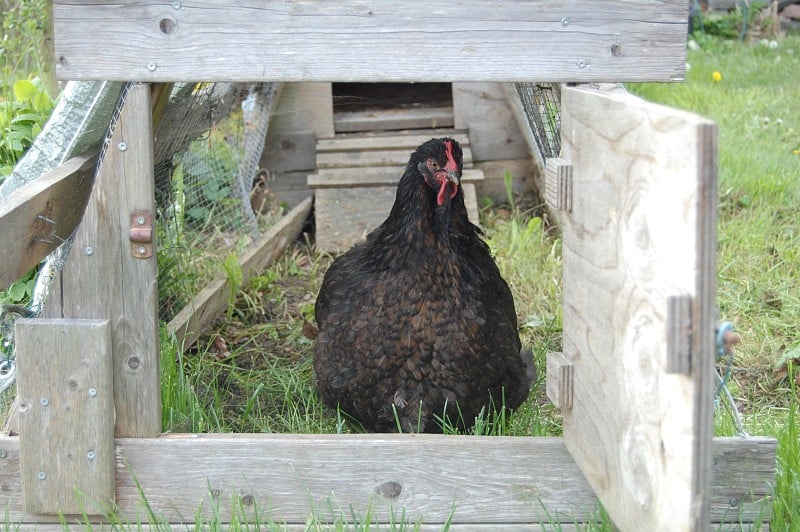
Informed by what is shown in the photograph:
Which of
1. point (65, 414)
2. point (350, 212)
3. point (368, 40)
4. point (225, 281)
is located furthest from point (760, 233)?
point (65, 414)

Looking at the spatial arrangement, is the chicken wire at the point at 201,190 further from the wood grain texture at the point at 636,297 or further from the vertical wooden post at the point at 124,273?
the wood grain texture at the point at 636,297

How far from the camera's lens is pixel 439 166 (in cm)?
307

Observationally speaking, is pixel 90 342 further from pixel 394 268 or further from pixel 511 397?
pixel 511 397

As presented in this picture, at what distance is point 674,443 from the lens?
1610 millimetres

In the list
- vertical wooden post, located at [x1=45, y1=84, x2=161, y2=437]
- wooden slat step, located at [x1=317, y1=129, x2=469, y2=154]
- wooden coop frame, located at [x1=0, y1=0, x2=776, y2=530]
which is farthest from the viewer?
wooden slat step, located at [x1=317, y1=129, x2=469, y2=154]

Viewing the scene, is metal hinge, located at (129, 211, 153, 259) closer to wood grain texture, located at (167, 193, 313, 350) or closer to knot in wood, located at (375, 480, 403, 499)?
knot in wood, located at (375, 480, 403, 499)

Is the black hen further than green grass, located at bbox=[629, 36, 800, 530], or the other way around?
green grass, located at bbox=[629, 36, 800, 530]

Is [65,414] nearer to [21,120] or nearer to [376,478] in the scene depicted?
[376,478]

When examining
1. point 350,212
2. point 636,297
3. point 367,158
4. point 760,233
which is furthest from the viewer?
point 367,158

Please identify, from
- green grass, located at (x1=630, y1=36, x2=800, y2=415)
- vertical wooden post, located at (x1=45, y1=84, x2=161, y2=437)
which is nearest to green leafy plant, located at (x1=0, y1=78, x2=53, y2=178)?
vertical wooden post, located at (x1=45, y1=84, x2=161, y2=437)

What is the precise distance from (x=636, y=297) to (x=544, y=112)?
157cm

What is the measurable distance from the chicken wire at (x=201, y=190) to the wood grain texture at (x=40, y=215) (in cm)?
10

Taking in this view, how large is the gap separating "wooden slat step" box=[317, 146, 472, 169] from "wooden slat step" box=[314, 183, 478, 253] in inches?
8.5

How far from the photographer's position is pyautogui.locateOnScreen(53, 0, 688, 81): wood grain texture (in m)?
2.23
